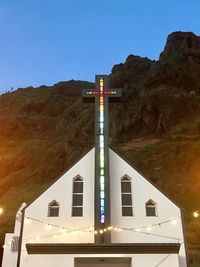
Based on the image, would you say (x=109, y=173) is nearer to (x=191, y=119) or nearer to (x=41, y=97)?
(x=191, y=119)

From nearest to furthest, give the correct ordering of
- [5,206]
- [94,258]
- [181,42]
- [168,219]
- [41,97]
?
1. [94,258]
2. [168,219]
3. [5,206]
4. [181,42]
5. [41,97]

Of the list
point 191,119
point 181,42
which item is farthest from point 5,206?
point 181,42

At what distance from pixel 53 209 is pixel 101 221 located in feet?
11.1

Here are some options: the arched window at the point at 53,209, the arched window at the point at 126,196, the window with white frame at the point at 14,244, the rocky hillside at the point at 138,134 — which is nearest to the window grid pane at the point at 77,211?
the arched window at the point at 53,209

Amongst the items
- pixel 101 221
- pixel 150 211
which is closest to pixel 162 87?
pixel 150 211

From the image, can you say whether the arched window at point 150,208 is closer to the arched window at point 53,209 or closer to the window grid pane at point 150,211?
the window grid pane at point 150,211

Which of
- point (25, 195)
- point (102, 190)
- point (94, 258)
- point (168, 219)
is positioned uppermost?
point (25, 195)

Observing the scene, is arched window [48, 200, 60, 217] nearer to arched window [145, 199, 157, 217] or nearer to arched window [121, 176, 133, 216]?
arched window [121, 176, 133, 216]

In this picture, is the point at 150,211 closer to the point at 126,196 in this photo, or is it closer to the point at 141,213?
the point at 141,213

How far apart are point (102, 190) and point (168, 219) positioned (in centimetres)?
446

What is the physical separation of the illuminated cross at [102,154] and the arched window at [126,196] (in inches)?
52.9

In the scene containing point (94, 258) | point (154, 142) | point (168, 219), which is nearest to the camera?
point (94, 258)

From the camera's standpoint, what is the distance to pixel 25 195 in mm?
61938

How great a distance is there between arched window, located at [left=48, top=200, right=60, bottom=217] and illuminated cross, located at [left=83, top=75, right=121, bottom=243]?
2676 millimetres
